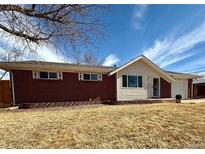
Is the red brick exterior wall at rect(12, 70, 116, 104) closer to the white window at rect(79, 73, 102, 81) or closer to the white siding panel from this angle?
the white window at rect(79, 73, 102, 81)

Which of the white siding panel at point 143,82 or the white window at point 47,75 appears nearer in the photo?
the white window at point 47,75

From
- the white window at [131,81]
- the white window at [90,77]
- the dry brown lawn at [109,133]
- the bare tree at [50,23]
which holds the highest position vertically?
the bare tree at [50,23]

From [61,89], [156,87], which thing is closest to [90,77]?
[61,89]

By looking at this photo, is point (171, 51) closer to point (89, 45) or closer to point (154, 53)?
point (154, 53)

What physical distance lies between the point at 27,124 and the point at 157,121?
4422mm

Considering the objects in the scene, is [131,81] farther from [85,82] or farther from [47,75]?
[47,75]

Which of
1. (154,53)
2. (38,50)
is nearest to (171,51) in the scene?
(154,53)

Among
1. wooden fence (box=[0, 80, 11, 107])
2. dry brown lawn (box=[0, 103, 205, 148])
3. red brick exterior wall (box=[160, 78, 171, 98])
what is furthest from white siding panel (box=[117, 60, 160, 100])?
dry brown lawn (box=[0, 103, 205, 148])

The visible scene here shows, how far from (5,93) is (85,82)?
5.48m

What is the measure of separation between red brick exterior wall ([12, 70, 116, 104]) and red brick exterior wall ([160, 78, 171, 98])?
5.05 meters

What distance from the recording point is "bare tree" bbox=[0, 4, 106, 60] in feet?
25.3

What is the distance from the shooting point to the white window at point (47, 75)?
14.0 metres

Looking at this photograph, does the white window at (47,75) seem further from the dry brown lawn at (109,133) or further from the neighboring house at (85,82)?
the dry brown lawn at (109,133)

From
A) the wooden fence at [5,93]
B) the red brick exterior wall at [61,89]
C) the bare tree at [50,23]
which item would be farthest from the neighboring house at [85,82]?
the bare tree at [50,23]
